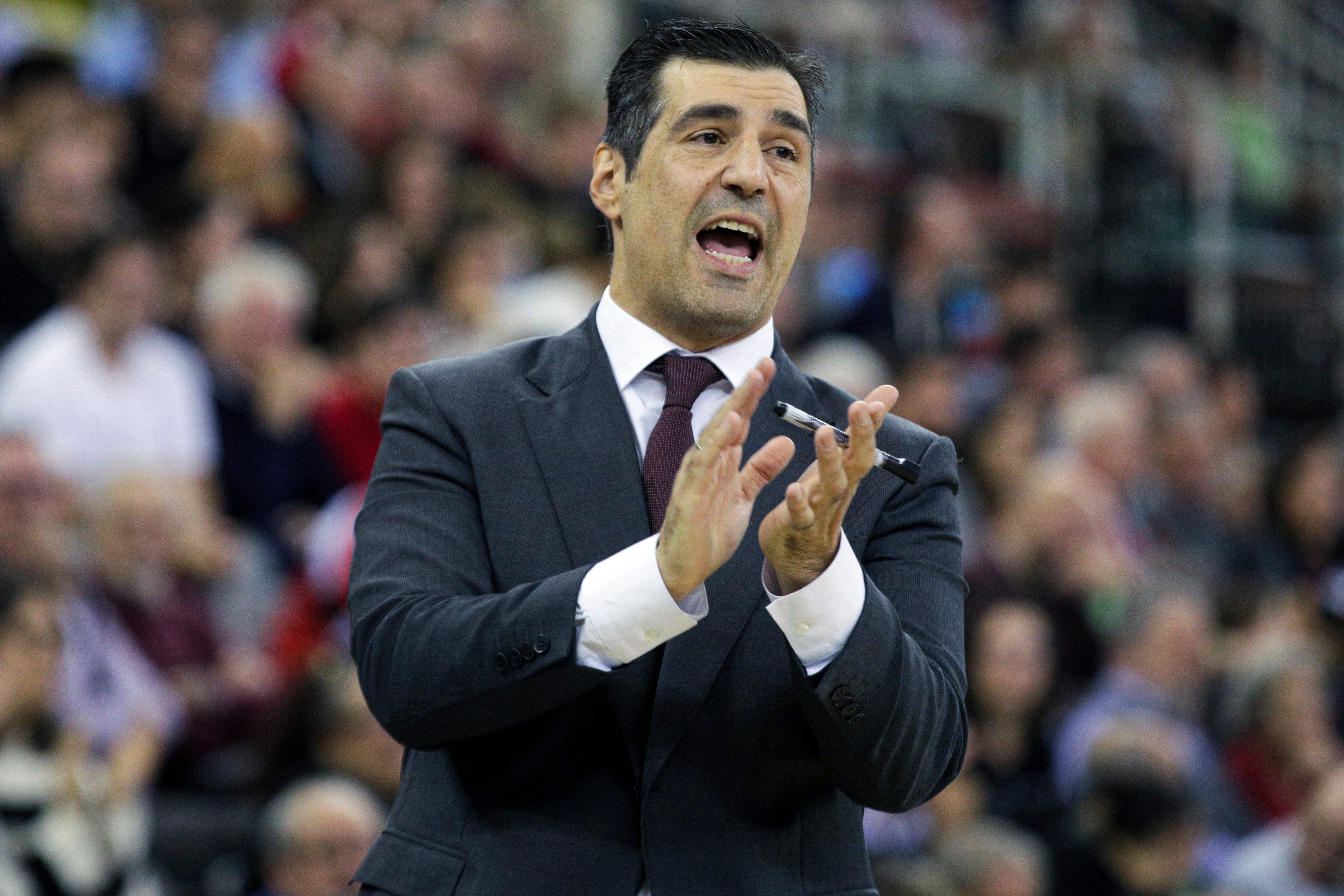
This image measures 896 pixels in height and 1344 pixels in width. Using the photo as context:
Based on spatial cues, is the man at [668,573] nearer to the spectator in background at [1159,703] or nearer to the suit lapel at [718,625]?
the suit lapel at [718,625]

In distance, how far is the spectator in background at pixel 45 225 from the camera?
19.6 feet

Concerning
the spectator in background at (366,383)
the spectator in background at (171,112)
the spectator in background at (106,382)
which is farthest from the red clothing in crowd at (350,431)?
the spectator in background at (171,112)

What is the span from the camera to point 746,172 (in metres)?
2.40

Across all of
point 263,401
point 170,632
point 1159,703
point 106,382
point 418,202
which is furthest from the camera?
point 418,202

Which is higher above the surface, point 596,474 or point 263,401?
point 596,474

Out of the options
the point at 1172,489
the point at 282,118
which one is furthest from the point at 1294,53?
the point at 282,118

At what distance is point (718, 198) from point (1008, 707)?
13.3 ft

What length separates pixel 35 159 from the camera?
6.04 metres

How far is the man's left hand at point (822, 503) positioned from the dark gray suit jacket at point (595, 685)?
0.09m

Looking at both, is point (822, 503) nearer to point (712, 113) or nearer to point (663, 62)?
point (712, 113)

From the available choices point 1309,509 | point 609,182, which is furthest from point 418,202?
point 609,182

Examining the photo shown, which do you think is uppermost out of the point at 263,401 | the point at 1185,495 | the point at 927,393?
the point at 263,401

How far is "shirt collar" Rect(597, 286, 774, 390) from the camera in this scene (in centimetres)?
250

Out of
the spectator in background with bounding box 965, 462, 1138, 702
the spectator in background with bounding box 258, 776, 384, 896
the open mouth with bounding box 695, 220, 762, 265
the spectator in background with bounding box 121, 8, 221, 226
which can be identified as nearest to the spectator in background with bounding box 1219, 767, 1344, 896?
the spectator in background with bounding box 965, 462, 1138, 702
